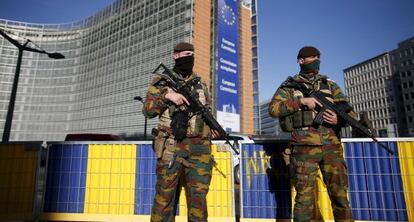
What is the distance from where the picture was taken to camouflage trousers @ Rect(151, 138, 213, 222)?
304cm

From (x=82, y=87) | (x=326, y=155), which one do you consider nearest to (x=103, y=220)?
(x=326, y=155)

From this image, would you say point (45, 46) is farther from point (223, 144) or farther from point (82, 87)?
point (223, 144)

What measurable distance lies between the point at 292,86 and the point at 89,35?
80.7 metres

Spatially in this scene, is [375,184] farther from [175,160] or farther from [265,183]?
[175,160]

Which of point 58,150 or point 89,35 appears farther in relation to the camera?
point 89,35

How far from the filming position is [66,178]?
4848mm

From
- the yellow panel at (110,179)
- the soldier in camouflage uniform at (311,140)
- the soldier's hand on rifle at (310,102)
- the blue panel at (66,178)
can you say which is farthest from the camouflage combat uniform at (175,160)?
the blue panel at (66,178)

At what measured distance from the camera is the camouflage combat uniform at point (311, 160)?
3002 millimetres

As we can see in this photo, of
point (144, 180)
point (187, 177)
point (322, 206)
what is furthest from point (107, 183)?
point (322, 206)

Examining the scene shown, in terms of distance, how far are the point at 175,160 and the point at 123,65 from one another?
63.6m

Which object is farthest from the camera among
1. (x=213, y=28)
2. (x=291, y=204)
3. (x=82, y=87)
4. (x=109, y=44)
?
(x=82, y=87)

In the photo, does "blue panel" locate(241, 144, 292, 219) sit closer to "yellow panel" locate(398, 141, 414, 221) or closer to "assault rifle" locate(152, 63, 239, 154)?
"assault rifle" locate(152, 63, 239, 154)

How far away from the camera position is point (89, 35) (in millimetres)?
73750

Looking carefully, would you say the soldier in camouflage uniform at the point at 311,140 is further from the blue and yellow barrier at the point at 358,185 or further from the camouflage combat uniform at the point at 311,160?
the blue and yellow barrier at the point at 358,185
